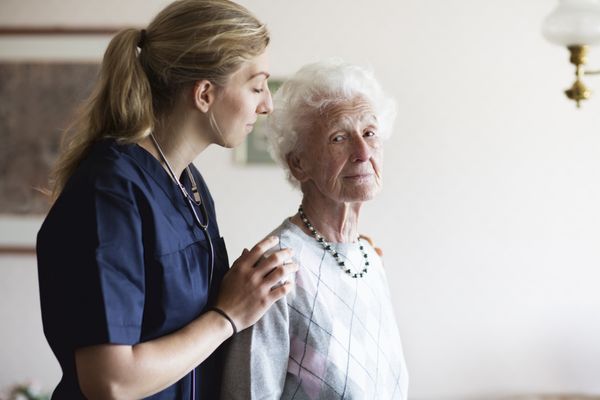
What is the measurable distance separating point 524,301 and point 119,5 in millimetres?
2135

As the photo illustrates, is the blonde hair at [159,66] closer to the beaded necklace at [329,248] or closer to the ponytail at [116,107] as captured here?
the ponytail at [116,107]

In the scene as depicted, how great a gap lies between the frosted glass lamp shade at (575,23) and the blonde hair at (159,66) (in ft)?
3.08

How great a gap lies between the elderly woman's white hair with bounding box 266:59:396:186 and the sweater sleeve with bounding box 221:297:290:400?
1.32ft

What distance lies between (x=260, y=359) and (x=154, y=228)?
0.32 m

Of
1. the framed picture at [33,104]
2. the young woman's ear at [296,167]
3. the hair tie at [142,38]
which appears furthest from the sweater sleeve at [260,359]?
the framed picture at [33,104]

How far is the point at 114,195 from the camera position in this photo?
45.0 inches

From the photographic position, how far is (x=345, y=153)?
1.54 meters

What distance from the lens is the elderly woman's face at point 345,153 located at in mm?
1526

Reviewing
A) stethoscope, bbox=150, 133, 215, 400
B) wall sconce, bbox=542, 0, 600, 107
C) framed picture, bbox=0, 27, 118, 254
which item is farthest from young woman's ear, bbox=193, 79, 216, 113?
framed picture, bbox=0, 27, 118, 254

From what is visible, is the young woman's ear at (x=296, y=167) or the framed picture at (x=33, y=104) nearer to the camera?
the young woman's ear at (x=296, y=167)

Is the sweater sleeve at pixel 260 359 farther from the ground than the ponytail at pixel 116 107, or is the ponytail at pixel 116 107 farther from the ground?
the ponytail at pixel 116 107

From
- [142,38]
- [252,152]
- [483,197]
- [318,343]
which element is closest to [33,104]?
[252,152]

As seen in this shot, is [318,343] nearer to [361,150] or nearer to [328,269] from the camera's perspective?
[328,269]

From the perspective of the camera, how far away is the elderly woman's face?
5.01ft
